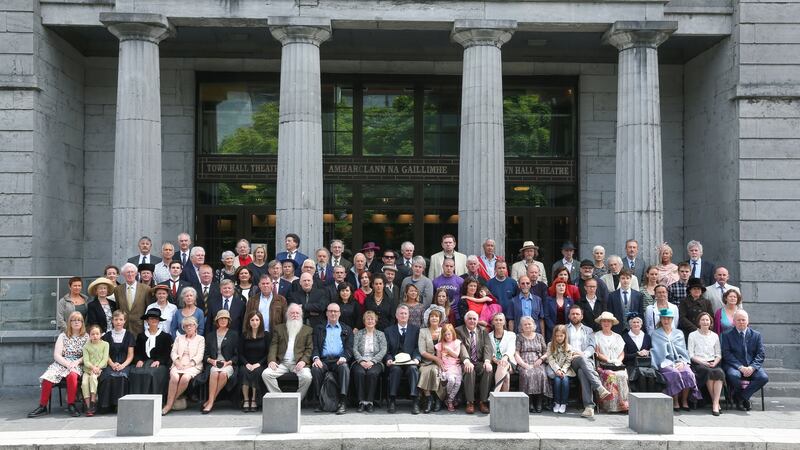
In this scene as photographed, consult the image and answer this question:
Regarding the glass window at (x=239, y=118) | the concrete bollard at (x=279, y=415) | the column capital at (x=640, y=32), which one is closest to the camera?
the concrete bollard at (x=279, y=415)

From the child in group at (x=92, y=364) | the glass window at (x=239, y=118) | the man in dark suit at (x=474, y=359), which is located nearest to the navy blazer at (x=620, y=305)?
the man in dark suit at (x=474, y=359)

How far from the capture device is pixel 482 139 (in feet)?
51.0

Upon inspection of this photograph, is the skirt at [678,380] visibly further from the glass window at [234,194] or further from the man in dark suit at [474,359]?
the glass window at [234,194]

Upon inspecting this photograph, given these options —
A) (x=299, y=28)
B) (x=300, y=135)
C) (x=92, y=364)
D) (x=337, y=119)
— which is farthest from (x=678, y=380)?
(x=337, y=119)

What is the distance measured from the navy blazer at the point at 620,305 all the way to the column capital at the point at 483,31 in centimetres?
624

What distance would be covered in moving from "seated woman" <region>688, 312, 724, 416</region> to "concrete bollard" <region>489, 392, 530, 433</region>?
3757 millimetres

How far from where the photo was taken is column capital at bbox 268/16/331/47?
15.4m

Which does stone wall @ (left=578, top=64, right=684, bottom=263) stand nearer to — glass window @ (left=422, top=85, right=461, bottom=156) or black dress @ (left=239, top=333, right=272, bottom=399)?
glass window @ (left=422, top=85, right=461, bottom=156)

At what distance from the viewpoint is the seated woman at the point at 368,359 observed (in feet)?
38.7

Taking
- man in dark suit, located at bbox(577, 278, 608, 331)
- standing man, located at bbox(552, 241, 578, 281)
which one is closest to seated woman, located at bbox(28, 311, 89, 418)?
man in dark suit, located at bbox(577, 278, 608, 331)

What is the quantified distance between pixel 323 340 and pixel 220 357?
1.68 metres

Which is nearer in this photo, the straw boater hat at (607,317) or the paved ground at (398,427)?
the paved ground at (398,427)

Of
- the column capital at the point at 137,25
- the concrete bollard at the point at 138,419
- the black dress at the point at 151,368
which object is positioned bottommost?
the concrete bollard at the point at 138,419

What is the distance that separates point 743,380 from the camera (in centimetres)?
1202
